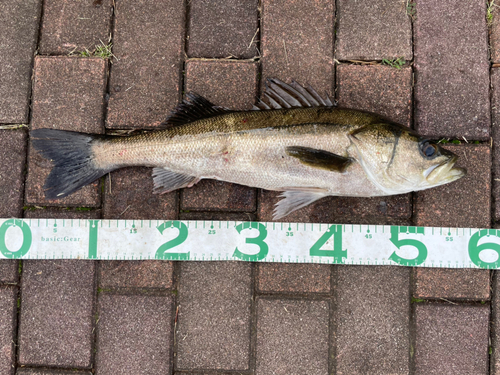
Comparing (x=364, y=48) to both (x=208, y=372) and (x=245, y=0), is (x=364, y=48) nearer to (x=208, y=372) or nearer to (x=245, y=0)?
(x=245, y=0)

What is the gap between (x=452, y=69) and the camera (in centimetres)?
357

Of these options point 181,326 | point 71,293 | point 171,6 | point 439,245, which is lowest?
point 181,326

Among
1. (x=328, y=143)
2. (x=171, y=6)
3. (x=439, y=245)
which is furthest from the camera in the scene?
(x=171, y=6)

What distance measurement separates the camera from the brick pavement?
11.2ft

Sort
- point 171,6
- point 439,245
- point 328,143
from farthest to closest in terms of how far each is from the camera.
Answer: point 171,6
point 439,245
point 328,143

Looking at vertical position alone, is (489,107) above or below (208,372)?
above

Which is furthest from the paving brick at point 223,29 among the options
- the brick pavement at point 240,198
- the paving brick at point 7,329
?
the paving brick at point 7,329

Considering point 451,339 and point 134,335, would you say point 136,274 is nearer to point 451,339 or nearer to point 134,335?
point 134,335

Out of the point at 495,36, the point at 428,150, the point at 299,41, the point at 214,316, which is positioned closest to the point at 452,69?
the point at 495,36

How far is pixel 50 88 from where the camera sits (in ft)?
11.8

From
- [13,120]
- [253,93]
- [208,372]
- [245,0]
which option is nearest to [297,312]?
[208,372]

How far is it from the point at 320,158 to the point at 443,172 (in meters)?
1.10

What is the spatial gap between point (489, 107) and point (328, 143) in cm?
189

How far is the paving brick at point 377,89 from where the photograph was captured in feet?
11.5
